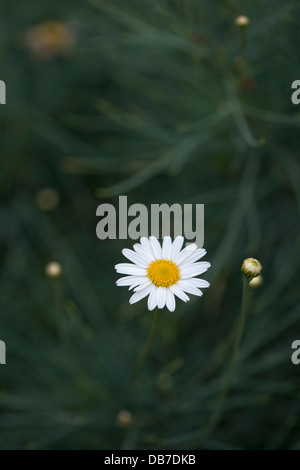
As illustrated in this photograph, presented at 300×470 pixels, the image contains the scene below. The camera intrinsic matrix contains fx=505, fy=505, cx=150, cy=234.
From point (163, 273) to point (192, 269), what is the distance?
0.22 ft

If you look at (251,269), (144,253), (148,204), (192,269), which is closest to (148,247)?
(144,253)

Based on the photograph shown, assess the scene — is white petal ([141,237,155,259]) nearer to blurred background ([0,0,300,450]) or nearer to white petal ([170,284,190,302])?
white petal ([170,284,190,302])

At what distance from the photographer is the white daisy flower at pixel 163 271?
1.12 metres

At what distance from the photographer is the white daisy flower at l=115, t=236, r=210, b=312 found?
3.69 feet

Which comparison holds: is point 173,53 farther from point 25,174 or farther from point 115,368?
point 115,368

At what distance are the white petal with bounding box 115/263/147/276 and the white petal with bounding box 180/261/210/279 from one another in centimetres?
9

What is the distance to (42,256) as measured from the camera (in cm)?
221

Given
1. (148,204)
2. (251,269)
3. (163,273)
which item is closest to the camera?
(251,269)

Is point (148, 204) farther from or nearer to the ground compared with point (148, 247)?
farther from the ground

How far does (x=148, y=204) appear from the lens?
211 centimetres

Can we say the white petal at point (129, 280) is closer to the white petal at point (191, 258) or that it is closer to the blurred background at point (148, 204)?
the white petal at point (191, 258)

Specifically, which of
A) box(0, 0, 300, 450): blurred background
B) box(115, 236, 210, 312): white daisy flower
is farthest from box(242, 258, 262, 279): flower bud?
box(0, 0, 300, 450): blurred background

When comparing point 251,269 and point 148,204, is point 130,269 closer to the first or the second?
point 251,269

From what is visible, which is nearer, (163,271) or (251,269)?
(251,269)
